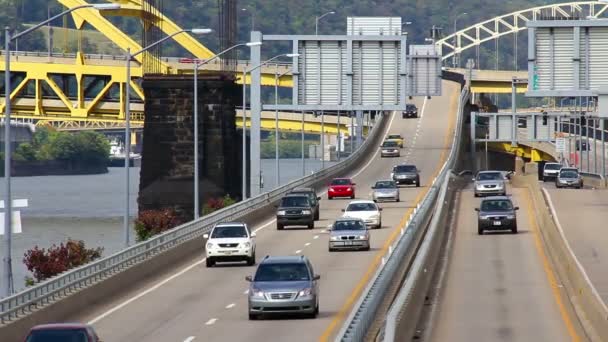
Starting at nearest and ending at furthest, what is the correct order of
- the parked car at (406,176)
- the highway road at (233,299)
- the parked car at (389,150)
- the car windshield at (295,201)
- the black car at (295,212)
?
the highway road at (233,299) < the black car at (295,212) < the car windshield at (295,201) < the parked car at (406,176) < the parked car at (389,150)

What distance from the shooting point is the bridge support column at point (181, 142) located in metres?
98.8

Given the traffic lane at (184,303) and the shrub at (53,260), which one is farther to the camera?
the shrub at (53,260)

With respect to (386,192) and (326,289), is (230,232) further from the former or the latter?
(386,192)

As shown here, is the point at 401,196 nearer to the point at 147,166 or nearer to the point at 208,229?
the point at 147,166

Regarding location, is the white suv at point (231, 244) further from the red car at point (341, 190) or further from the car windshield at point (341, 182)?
the car windshield at point (341, 182)

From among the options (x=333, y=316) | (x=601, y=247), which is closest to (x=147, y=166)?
(x=601, y=247)

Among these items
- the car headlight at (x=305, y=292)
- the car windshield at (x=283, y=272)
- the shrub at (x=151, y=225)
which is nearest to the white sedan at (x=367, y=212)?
the shrub at (x=151, y=225)

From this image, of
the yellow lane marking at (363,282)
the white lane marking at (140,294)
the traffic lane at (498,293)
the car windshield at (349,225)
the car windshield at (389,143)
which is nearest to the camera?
the yellow lane marking at (363,282)

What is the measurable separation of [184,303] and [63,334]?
55.1ft

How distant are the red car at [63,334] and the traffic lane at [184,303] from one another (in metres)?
8.44

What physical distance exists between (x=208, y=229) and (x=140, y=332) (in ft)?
90.2

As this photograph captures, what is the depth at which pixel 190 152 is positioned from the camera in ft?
324

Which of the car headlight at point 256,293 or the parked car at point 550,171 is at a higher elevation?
Result: the parked car at point 550,171

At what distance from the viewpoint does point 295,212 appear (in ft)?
235
